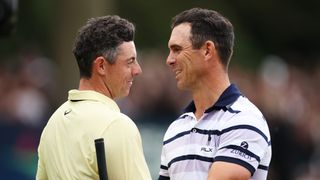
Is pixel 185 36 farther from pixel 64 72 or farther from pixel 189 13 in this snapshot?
pixel 64 72

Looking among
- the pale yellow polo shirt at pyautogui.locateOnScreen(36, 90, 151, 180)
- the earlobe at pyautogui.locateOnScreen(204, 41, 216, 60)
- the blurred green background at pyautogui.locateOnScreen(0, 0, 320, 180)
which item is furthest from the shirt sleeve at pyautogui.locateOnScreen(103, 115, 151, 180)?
the blurred green background at pyautogui.locateOnScreen(0, 0, 320, 180)

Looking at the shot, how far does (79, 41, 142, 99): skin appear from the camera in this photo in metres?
7.96

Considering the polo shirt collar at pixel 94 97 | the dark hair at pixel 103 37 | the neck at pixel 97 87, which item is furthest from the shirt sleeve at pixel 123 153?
the dark hair at pixel 103 37

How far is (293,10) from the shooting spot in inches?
1382

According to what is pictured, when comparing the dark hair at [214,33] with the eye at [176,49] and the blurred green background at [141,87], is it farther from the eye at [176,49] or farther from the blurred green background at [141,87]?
the blurred green background at [141,87]

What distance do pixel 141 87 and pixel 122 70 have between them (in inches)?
508

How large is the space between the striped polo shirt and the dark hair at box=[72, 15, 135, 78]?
654 mm

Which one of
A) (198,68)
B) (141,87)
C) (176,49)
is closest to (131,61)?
(176,49)

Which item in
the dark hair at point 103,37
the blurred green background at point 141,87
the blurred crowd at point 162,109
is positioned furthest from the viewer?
the blurred green background at point 141,87

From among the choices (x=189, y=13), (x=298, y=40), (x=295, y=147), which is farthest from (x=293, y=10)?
(x=189, y=13)

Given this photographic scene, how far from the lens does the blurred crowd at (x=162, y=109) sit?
1711 cm

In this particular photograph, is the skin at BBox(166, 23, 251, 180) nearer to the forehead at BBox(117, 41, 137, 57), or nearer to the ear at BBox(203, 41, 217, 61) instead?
the ear at BBox(203, 41, 217, 61)

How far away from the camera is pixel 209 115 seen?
8.02 metres

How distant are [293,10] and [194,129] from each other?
2734cm
